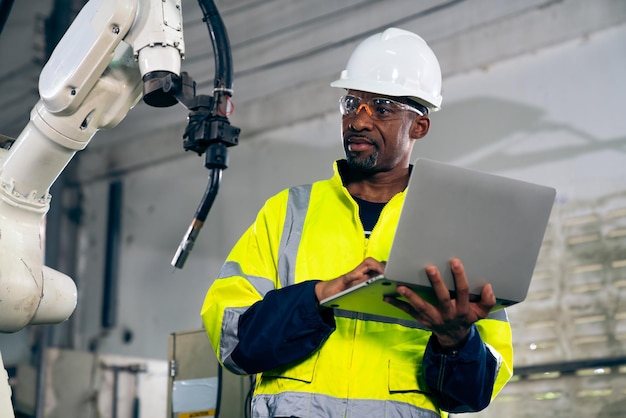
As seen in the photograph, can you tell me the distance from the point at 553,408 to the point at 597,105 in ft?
3.82

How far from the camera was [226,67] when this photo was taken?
2.09 meters

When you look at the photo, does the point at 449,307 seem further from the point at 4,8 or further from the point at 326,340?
the point at 4,8

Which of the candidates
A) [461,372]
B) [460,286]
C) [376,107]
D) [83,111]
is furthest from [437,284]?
[83,111]

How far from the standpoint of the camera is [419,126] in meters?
2.23

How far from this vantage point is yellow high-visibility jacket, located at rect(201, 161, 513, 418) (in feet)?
5.74

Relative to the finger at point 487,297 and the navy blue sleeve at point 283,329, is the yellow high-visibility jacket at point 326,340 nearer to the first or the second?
the navy blue sleeve at point 283,329

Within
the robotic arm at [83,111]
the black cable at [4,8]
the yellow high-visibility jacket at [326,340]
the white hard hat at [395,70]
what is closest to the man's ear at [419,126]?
the white hard hat at [395,70]

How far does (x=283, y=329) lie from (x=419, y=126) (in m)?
0.76

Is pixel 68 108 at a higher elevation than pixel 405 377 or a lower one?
higher

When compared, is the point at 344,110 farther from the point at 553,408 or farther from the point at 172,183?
the point at 172,183

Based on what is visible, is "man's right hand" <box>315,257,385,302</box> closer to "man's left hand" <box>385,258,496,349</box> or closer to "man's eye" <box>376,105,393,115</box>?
"man's left hand" <box>385,258,496,349</box>

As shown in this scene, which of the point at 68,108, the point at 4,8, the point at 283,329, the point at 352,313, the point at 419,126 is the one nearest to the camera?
the point at 283,329

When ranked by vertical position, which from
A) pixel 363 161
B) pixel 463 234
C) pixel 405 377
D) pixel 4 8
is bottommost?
pixel 405 377

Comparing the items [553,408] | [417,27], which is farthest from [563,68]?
[553,408]
